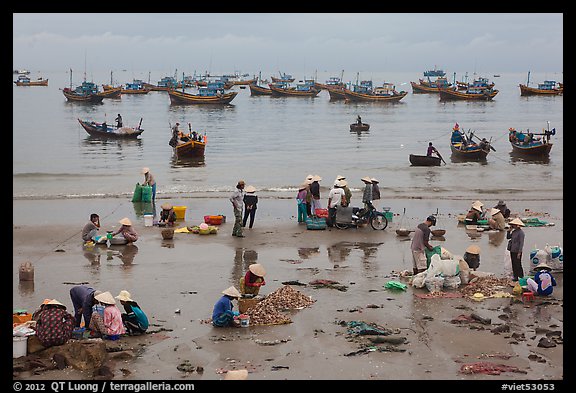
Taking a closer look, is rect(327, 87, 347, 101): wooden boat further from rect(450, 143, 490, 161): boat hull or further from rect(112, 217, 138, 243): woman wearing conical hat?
rect(112, 217, 138, 243): woman wearing conical hat

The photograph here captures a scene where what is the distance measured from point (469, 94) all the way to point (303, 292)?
101298 millimetres

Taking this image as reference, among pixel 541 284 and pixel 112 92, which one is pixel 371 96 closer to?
pixel 112 92

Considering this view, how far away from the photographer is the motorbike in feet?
61.0

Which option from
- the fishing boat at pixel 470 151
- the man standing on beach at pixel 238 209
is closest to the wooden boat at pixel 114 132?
the fishing boat at pixel 470 151

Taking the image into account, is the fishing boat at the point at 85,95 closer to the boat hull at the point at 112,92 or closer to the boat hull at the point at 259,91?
the boat hull at the point at 112,92

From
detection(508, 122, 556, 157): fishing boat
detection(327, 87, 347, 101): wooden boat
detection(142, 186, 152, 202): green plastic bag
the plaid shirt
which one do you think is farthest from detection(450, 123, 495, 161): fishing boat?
detection(327, 87, 347, 101): wooden boat

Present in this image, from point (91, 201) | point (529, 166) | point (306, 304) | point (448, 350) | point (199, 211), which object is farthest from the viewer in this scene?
point (529, 166)

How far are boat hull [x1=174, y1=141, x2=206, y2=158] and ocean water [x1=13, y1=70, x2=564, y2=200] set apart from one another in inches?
21.0

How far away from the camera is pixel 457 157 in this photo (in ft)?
126

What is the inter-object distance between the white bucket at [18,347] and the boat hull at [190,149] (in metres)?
28.4

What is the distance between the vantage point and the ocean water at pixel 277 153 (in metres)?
31.0
